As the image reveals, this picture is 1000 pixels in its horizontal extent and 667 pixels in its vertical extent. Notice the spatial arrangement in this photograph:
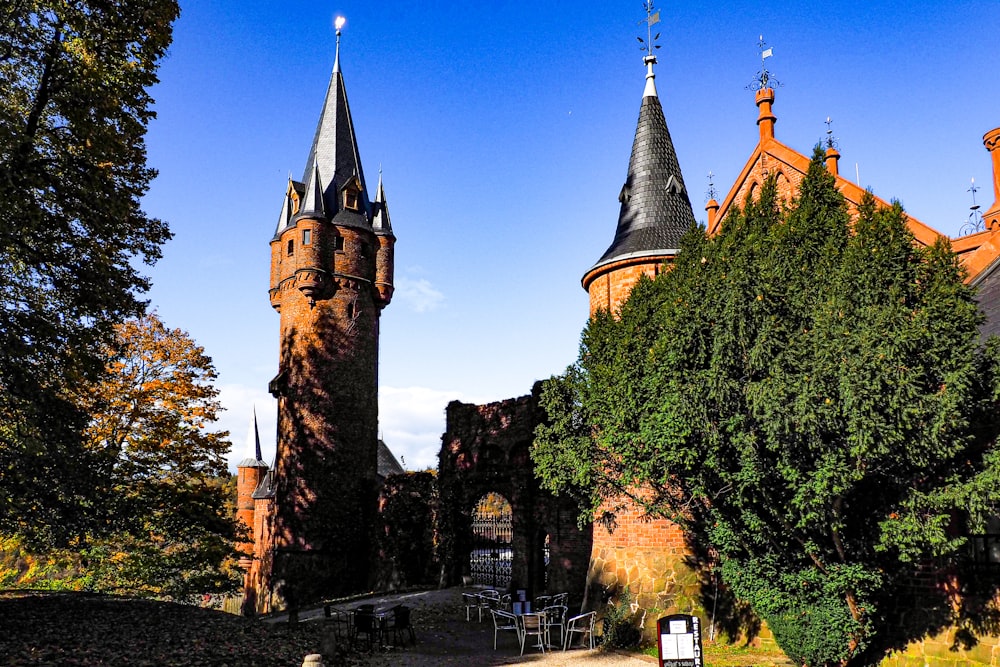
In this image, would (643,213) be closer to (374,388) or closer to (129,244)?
(129,244)

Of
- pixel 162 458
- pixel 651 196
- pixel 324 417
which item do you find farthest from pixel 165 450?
pixel 651 196

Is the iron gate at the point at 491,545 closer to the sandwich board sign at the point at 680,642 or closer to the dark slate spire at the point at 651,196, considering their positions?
the dark slate spire at the point at 651,196

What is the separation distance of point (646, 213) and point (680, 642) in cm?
1073

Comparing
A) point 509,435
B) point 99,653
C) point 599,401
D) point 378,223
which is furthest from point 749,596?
point 378,223

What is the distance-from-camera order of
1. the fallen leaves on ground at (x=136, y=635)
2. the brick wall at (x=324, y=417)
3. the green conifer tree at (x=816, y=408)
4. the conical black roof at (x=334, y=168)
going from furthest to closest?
the conical black roof at (x=334, y=168)
the brick wall at (x=324, y=417)
the fallen leaves on ground at (x=136, y=635)
the green conifer tree at (x=816, y=408)

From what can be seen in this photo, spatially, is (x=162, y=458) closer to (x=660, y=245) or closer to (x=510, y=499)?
(x=510, y=499)

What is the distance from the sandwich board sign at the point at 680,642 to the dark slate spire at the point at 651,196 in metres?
8.84

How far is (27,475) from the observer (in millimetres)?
13406

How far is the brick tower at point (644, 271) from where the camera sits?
15.2 metres

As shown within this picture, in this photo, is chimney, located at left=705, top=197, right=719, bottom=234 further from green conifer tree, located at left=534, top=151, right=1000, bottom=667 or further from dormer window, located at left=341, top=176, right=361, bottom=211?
dormer window, located at left=341, top=176, right=361, bottom=211

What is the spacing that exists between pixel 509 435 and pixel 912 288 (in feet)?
46.5

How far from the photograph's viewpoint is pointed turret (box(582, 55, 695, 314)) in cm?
1723

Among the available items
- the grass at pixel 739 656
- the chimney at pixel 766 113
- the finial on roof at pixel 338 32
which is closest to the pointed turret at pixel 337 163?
the finial on roof at pixel 338 32

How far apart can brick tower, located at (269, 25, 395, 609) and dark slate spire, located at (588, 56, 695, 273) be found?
41.2ft
